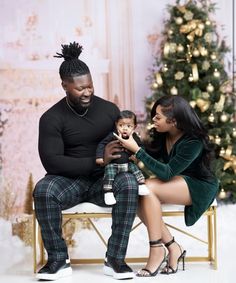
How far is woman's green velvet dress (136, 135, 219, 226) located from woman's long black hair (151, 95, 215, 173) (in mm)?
32

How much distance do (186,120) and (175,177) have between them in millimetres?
343

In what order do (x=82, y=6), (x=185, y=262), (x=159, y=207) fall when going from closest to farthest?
(x=159, y=207), (x=185, y=262), (x=82, y=6)

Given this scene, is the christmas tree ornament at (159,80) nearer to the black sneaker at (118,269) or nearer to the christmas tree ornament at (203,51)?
the christmas tree ornament at (203,51)

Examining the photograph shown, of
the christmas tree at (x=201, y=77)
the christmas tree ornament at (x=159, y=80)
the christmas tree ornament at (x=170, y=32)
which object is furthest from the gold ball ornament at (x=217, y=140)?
the christmas tree ornament at (x=170, y=32)

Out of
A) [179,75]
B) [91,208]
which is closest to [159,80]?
[179,75]

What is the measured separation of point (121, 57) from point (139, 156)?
283 cm

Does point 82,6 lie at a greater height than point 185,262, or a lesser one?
greater

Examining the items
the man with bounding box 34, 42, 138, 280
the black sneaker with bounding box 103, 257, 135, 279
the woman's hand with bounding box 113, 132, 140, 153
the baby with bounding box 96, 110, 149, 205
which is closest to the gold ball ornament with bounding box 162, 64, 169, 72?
the man with bounding box 34, 42, 138, 280

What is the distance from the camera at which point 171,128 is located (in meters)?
4.22

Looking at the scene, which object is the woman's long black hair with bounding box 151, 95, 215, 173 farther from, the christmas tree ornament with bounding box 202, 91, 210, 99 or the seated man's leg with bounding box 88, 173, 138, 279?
the christmas tree ornament with bounding box 202, 91, 210, 99

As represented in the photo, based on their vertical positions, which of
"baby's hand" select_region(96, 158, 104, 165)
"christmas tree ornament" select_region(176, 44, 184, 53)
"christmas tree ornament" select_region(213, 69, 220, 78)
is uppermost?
"christmas tree ornament" select_region(176, 44, 184, 53)

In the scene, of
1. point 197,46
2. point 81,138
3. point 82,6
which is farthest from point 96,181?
point 82,6

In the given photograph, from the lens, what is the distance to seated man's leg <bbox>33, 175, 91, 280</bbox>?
159 inches

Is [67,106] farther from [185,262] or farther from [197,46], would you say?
[197,46]
